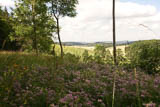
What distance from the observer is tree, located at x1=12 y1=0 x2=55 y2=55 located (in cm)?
2112

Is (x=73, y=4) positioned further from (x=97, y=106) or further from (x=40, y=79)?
(x=97, y=106)

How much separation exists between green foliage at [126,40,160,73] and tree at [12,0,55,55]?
1521 cm

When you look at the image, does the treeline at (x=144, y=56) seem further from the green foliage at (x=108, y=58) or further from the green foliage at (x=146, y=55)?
the green foliage at (x=108, y=58)

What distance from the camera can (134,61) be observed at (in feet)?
25.3

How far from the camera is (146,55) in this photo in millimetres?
7465

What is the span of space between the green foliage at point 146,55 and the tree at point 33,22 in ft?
49.9

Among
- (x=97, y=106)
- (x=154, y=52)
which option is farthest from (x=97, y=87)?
(x=154, y=52)

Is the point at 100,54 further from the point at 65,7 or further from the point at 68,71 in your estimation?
the point at 65,7

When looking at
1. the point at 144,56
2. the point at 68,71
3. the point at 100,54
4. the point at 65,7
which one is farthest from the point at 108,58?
the point at 65,7

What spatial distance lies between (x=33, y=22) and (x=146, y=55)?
1705 centimetres

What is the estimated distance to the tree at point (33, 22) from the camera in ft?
69.3

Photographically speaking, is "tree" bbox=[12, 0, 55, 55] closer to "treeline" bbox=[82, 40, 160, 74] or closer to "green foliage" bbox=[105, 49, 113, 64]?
"green foliage" bbox=[105, 49, 113, 64]

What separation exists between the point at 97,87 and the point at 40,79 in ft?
5.26

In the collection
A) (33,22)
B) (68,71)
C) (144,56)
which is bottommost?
(68,71)
